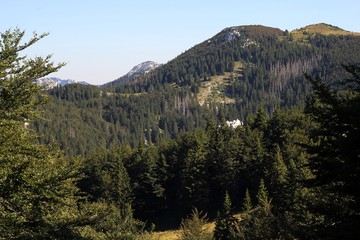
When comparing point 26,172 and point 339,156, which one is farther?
point 26,172

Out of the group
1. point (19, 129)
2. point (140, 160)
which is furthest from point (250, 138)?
point (19, 129)

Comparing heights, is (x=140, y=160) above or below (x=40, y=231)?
below

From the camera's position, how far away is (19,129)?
588 inches

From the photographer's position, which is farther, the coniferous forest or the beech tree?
the beech tree

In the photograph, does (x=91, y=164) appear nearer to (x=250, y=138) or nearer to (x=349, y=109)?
(x=250, y=138)

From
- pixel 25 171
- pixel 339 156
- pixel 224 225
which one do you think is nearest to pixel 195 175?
pixel 224 225

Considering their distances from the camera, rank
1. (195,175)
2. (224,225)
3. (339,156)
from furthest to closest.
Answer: (195,175)
(224,225)
(339,156)

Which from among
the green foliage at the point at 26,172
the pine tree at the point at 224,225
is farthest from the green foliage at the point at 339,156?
the pine tree at the point at 224,225

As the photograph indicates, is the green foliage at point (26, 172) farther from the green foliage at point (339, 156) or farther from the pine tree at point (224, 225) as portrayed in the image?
the pine tree at point (224, 225)

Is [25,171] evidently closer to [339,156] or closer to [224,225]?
[339,156]

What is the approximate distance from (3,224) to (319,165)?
8998 millimetres

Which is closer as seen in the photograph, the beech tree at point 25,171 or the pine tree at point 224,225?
the beech tree at point 25,171

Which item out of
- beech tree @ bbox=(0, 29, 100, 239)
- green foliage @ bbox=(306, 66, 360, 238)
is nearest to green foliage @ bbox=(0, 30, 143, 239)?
beech tree @ bbox=(0, 29, 100, 239)

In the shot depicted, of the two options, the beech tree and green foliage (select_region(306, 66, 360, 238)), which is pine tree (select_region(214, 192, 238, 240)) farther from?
green foliage (select_region(306, 66, 360, 238))
